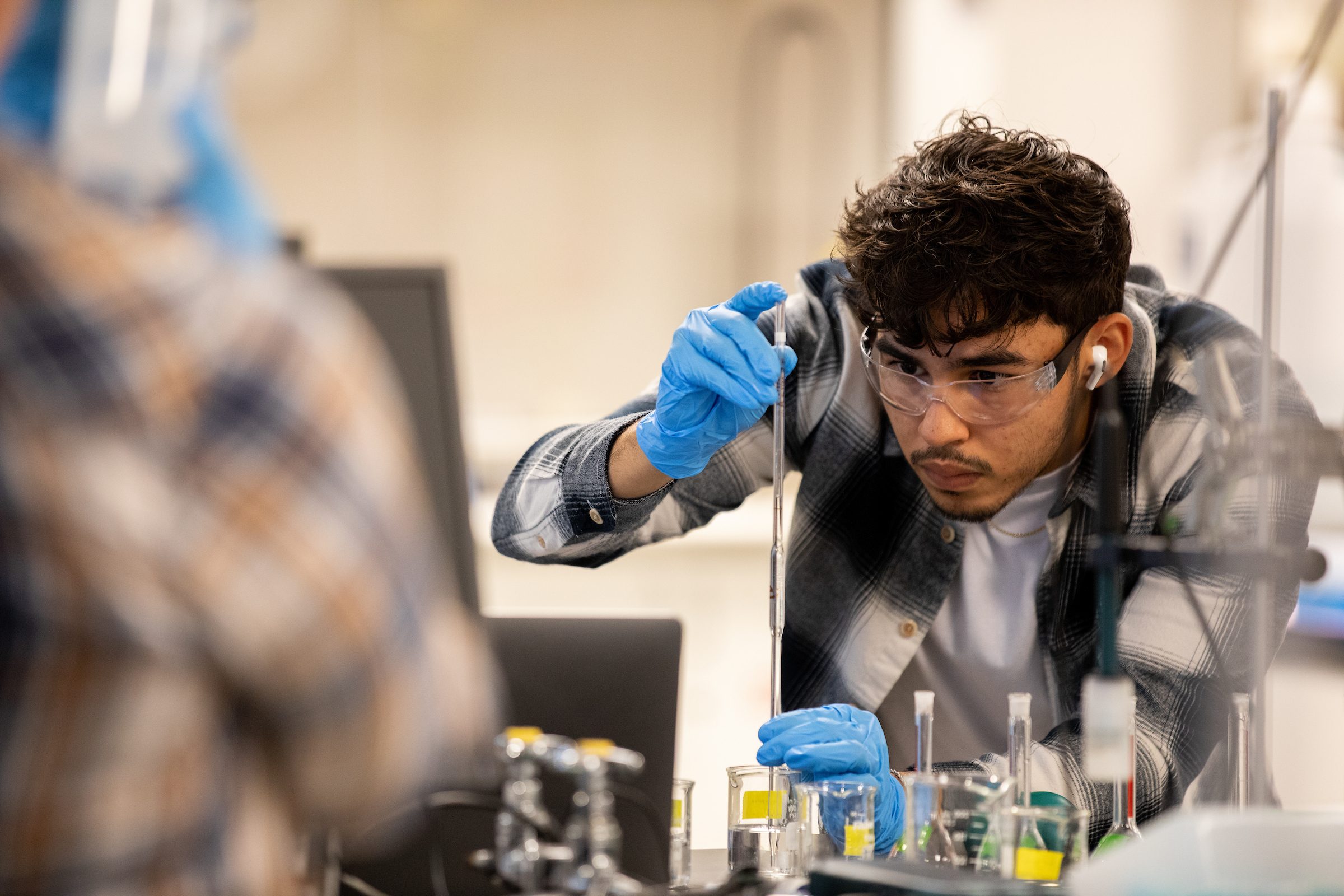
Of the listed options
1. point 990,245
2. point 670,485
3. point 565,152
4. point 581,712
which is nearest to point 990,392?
point 990,245

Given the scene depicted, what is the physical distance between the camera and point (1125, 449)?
5.11 feet

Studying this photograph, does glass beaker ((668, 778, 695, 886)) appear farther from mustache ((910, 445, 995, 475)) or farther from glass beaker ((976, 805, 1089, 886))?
mustache ((910, 445, 995, 475))

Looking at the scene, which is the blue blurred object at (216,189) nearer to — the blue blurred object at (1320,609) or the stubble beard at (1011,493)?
the blue blurred object at (1320,609)

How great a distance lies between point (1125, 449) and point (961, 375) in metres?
0.25

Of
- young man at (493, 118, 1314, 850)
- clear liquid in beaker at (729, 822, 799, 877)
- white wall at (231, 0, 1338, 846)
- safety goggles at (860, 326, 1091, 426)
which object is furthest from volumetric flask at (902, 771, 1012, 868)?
white wall at (231, 0, 1338, 846)

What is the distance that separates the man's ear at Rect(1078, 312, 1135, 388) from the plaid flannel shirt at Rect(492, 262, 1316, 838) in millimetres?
23

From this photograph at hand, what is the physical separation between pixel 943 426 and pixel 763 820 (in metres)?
0.55

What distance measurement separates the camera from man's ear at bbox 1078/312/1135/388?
4.97 ft

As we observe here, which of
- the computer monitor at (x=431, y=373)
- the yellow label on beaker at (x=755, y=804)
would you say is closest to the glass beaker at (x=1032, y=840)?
the yellow label on beaker at (x=755, y=804)

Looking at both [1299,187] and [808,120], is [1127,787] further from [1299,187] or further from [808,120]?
[808,120]

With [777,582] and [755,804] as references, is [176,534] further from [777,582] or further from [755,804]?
[777,582]

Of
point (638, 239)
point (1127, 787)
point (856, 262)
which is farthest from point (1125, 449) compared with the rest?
point (638, 239)

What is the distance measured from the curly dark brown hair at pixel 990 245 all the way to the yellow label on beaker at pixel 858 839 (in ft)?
2.05

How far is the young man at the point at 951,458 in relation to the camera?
1.44 meters
